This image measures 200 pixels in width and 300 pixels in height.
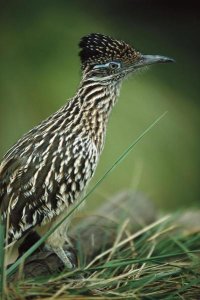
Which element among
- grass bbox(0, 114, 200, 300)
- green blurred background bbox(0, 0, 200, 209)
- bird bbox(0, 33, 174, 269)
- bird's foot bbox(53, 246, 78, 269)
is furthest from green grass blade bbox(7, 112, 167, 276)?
green blurred background bbox(0, 0, 200, 209)

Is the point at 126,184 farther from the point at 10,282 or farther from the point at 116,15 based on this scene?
the point at 10,282

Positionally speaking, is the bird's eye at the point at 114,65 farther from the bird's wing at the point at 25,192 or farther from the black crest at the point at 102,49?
the bird's wing at the point at 25,192

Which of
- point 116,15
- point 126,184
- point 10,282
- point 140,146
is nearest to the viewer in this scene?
point 10,282

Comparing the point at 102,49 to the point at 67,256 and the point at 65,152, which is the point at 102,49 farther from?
the point at 67,256

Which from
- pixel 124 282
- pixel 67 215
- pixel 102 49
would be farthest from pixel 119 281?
pixel 102 49

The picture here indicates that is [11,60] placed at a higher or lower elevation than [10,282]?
higher

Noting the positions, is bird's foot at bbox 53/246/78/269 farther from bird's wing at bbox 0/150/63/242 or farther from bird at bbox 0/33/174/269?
bird's wing at bbox 0/150/63/242

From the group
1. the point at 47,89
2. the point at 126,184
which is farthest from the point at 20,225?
the point at 47,89
